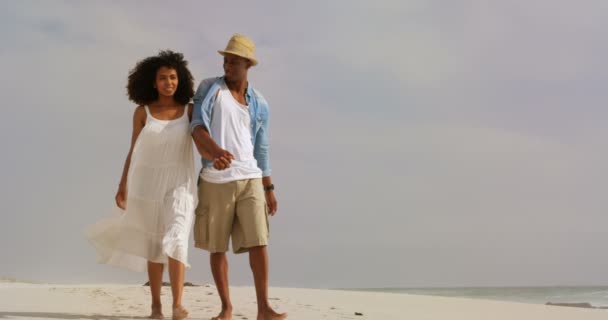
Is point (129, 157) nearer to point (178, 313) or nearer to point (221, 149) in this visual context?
point (221, 149)

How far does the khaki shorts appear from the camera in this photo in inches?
210

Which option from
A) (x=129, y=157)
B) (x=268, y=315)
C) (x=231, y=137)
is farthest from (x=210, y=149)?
(x=268, y=315)

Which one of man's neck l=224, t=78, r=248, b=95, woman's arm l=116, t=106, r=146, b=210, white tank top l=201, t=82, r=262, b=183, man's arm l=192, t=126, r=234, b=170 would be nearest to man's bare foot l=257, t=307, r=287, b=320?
white tank top l=201, t=82, r=262, b=183

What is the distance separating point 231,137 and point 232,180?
0.32 m

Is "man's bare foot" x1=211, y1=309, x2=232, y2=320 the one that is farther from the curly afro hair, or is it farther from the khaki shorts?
the curly afro hair

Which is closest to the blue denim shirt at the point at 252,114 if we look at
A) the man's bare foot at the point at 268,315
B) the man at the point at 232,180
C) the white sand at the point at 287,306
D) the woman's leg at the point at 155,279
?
the man at the point at 232,180

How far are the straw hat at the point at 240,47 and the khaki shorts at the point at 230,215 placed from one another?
36.9 inches

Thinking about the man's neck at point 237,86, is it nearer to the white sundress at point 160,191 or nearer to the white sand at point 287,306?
the white sundress at point 160,191

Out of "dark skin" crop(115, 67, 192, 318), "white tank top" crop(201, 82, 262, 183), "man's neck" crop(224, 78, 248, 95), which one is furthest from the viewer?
"dark skin" crop(115, 67, 192, 318)

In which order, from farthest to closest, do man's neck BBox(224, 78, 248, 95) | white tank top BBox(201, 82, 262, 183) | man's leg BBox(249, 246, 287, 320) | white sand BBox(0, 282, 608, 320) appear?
white sand BBox(0, 282, 608, 320), man's neck BBox(224, 78, 248, 95), man's leg BBox(249, 246, 287, 320), white tank top BBox(201, 82, 262, 183)

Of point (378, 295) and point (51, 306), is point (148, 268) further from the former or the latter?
point (378, 295)

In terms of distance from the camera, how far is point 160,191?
5578 mm

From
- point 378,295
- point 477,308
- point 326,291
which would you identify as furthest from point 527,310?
point 326,291

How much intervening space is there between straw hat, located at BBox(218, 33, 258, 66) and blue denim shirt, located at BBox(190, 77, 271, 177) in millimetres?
249
